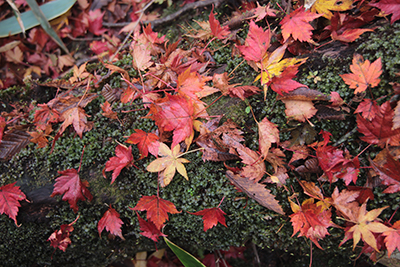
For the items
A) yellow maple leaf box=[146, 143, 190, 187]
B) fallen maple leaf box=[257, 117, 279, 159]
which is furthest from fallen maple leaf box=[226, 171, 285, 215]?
yellow maple leaf box=[146, 143, 190, 187]

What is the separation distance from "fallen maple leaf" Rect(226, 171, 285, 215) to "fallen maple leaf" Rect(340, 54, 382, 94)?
81 centimetres

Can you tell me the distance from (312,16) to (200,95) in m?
0.86

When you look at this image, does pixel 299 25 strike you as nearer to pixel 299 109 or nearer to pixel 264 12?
pixel 264 12

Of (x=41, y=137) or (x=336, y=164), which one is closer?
(x=336, y=164)

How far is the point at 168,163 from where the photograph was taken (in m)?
1.56

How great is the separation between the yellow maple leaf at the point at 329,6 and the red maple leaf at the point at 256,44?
1.19 feet

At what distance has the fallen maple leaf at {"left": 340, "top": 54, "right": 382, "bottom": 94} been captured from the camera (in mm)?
1312

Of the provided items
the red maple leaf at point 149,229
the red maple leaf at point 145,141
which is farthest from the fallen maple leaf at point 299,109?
the red maple leaf at point 149,229

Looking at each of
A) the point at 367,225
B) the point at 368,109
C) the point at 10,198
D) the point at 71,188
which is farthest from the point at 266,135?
the point at 10,198

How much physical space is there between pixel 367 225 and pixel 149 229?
1450 millimetres

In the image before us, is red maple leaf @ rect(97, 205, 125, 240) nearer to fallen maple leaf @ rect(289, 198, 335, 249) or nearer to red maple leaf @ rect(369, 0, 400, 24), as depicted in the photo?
fallen maple leaf @ rect(289, 198, 335, 249)

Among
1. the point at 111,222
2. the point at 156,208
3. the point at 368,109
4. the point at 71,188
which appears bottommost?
the point at 111,222

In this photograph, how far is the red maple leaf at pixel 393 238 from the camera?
132 centimetres

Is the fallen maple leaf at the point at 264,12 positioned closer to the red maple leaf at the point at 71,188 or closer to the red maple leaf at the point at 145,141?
the red maple leaf at the point at 145,141
